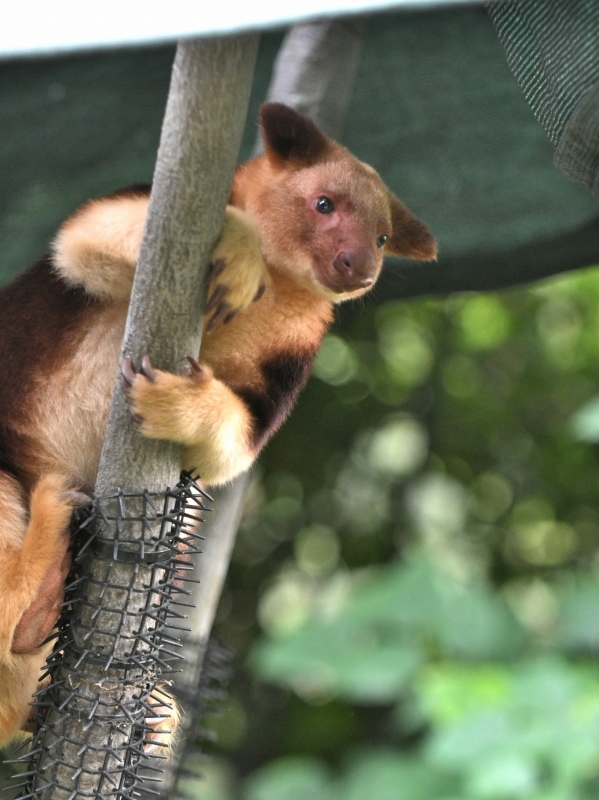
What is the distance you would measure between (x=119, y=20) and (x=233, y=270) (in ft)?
2.33

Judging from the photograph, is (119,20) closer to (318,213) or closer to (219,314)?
(219,314)

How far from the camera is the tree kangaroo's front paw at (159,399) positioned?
1.51 meters

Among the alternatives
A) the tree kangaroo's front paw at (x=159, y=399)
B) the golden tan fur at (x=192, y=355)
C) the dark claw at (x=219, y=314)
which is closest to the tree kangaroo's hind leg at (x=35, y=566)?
the golden tan fur at (x=192, y=355)

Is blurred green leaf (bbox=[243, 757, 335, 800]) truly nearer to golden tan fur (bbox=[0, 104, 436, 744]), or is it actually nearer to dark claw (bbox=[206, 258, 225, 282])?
golden tan fur (bbox=[0, 104, 436, 744])

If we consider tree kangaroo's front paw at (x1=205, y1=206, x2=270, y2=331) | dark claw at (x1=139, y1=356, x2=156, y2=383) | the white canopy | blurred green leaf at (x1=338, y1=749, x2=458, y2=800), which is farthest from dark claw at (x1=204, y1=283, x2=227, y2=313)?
blurred green leaf at (x1=338, y1=749, x2=458, y2=800)

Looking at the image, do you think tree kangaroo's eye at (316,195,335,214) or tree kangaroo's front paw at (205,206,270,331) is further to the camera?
tree kangaroo's eye at (316,195,335,214)

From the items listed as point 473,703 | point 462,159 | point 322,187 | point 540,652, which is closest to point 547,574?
point 540,652

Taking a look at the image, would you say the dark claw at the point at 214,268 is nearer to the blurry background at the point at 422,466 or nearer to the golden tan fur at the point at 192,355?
the golden tan fur at the point at 192,355

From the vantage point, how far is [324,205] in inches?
80.7

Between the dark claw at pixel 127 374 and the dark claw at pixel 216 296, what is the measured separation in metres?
0.15

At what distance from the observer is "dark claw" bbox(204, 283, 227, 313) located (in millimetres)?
1521

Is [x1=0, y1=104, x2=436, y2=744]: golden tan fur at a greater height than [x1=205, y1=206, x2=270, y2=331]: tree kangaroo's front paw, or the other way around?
[x1=205, y1=206, x2=270, y2=331]: tree kangaroo's front paw

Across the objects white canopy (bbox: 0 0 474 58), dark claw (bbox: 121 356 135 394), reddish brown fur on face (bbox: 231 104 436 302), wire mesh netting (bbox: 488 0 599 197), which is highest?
white canopy (bbox: 0 0 474 58)

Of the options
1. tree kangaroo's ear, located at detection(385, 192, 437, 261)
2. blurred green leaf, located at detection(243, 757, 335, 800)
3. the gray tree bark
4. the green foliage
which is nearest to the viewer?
the gray tree bark
